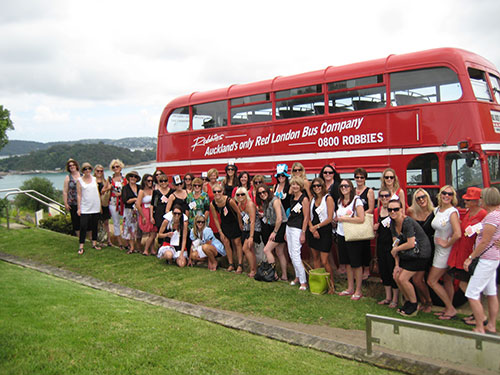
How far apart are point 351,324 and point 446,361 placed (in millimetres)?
1607

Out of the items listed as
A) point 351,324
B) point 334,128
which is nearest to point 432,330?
point 351,324

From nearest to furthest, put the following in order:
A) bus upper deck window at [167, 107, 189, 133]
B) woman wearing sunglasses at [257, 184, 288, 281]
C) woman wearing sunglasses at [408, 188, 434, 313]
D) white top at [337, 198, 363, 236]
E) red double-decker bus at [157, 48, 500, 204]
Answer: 1. woman wearing sunglasses at [408, 188, 434, 313]
2. white top at [337, 198, 363, 236]
3. red double-decker bus at [157, 48, 500, 204]
4. woman wearing sunglasses at [257, 184, 288, 281]
5. bus upper deck window at [167, 107, 189, 133]

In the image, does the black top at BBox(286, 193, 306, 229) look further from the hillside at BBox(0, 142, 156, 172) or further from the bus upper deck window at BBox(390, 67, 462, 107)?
the hillside at BBox(0, 142, 156, 172)

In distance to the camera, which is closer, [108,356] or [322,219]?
[108,356]

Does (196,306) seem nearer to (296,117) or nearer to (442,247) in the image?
(442,247)

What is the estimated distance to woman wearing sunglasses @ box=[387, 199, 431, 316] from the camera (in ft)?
18.0

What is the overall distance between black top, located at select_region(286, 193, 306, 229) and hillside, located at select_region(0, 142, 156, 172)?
115 feet

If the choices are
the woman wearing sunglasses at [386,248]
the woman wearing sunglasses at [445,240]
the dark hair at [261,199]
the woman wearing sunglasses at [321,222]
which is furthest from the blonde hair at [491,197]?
the dark hair at [261,199]

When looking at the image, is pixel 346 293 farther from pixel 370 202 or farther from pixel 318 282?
pixel 370 202

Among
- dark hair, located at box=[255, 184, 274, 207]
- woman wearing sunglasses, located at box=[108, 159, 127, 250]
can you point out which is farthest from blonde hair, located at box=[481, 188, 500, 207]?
woman wearing sunglasses, located at box=[108, 159, 127, 250]

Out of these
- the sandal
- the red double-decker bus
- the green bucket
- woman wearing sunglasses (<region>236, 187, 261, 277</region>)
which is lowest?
the sandal

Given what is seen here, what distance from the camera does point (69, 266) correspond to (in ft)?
27.9

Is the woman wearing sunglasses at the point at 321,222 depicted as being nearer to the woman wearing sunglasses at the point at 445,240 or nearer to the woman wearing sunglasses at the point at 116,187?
the woman wearing sunglasses at the point at 445,240

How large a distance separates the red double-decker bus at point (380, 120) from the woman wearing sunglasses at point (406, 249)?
181 centimetres
